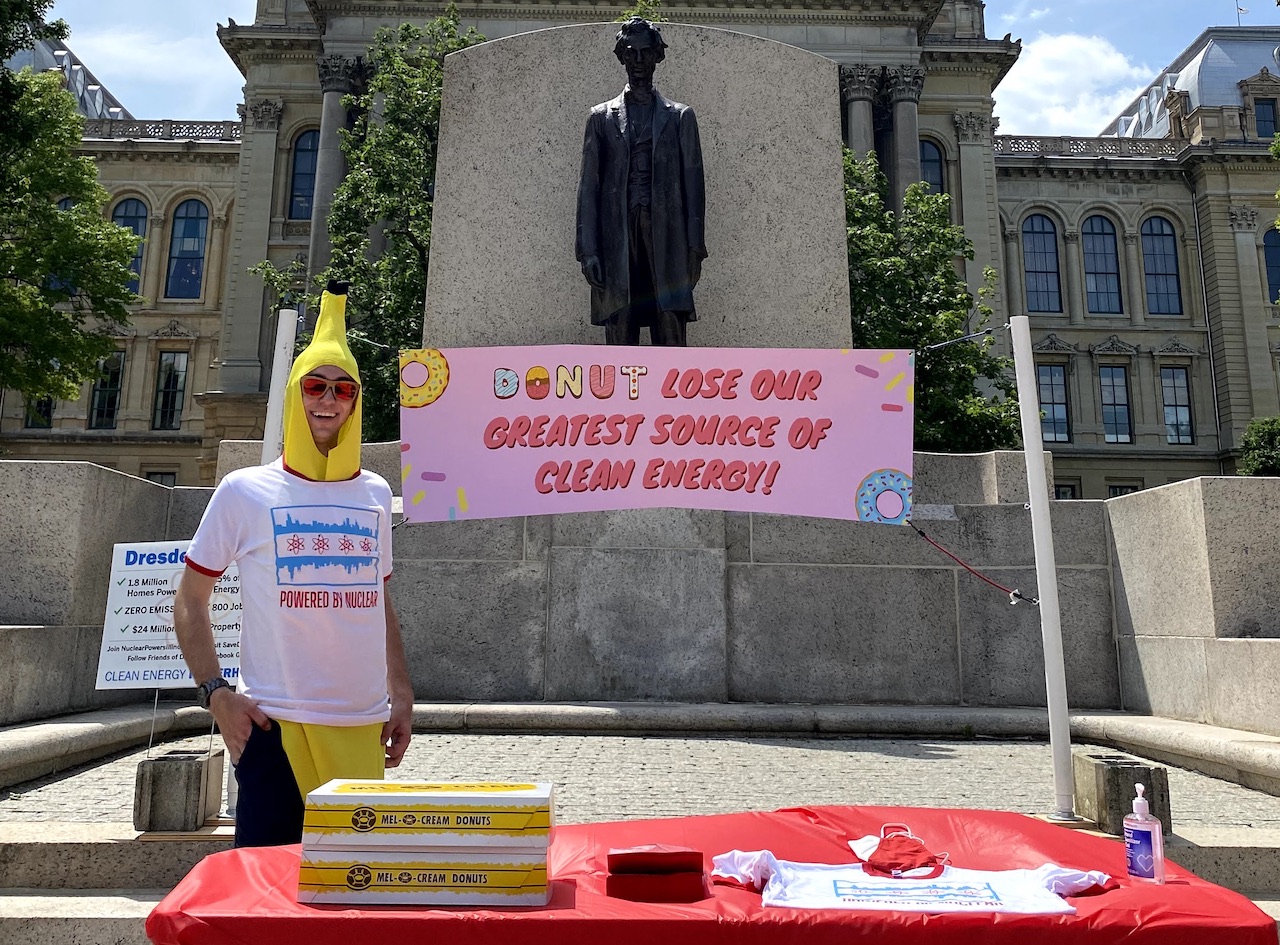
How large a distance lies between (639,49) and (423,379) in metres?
3.44

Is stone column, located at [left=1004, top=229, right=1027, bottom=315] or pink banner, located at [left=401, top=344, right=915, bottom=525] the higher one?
stone column, located at [left=1004, top=229, right=1027, bottom=315]

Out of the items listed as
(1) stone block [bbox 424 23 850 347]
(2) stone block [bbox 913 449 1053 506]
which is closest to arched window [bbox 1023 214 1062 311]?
(1) stone block [bbox 424 23 850 347]

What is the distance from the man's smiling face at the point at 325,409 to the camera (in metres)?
3.38

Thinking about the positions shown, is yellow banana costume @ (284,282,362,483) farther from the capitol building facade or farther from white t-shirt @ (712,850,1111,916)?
the capitol building facade

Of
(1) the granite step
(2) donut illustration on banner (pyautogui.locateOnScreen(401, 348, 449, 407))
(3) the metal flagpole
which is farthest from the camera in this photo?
(2) donut illustration on banner (pyautogui.locateOnScreen(401, 348, 449, 407))

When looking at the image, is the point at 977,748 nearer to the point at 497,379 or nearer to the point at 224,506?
the point at 497,379

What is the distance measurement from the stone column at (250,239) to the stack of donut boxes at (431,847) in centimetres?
4562

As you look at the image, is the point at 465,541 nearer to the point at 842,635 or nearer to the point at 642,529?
the point at 642,529

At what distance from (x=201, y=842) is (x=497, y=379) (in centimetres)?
492

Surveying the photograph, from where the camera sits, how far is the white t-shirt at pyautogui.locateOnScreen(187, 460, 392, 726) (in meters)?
3.22

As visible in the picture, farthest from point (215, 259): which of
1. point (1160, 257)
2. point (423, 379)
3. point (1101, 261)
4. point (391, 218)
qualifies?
point (423, 379)

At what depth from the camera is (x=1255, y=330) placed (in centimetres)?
5053

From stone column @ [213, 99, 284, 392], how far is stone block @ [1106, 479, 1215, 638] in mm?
42106

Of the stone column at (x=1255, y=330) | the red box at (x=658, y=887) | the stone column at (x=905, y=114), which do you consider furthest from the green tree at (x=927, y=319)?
the stone column at (x=1255, y=330)
